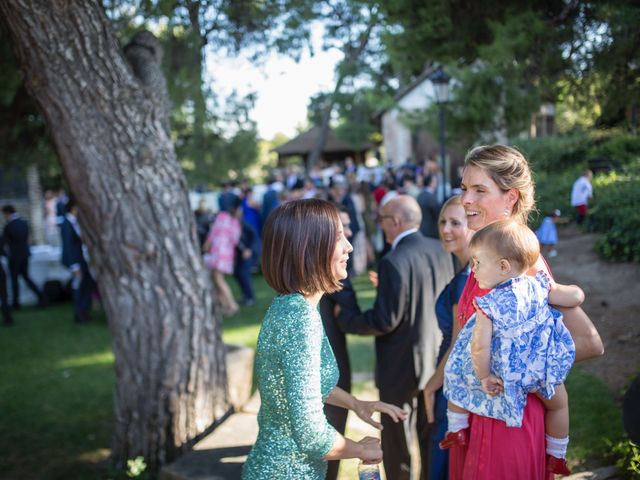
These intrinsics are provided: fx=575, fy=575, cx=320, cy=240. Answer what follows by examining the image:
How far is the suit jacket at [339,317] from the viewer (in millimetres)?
3711

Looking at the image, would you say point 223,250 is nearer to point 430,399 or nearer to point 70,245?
point 70,245

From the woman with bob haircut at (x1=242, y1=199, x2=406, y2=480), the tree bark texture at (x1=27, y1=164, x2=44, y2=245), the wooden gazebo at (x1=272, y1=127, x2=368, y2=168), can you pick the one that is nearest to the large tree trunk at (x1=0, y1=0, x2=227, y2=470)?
the woman with bob haircut at (x1=242, y1=199, x2=406, y2=480)

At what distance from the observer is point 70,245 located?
9.62 metres

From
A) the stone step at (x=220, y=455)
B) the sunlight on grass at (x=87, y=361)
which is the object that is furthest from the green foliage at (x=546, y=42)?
the sunlight on grass at (x=87, y=361)

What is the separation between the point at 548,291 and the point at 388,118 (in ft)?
124

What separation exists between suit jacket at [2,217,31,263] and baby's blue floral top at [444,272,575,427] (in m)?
10.4

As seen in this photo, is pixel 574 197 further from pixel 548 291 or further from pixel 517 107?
pixel 548 291

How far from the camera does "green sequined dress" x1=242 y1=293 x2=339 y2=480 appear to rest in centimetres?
192

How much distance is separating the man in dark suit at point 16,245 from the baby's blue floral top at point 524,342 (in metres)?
10.4

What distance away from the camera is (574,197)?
10.7m

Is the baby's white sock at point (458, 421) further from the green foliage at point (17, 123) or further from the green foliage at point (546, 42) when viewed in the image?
the green foliage at point (17, 123)

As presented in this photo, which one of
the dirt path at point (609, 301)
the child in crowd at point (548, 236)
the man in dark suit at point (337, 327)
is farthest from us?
the child in crowd at point (548, 236)

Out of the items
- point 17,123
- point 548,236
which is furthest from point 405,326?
point 17,123

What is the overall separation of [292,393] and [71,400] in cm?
517
